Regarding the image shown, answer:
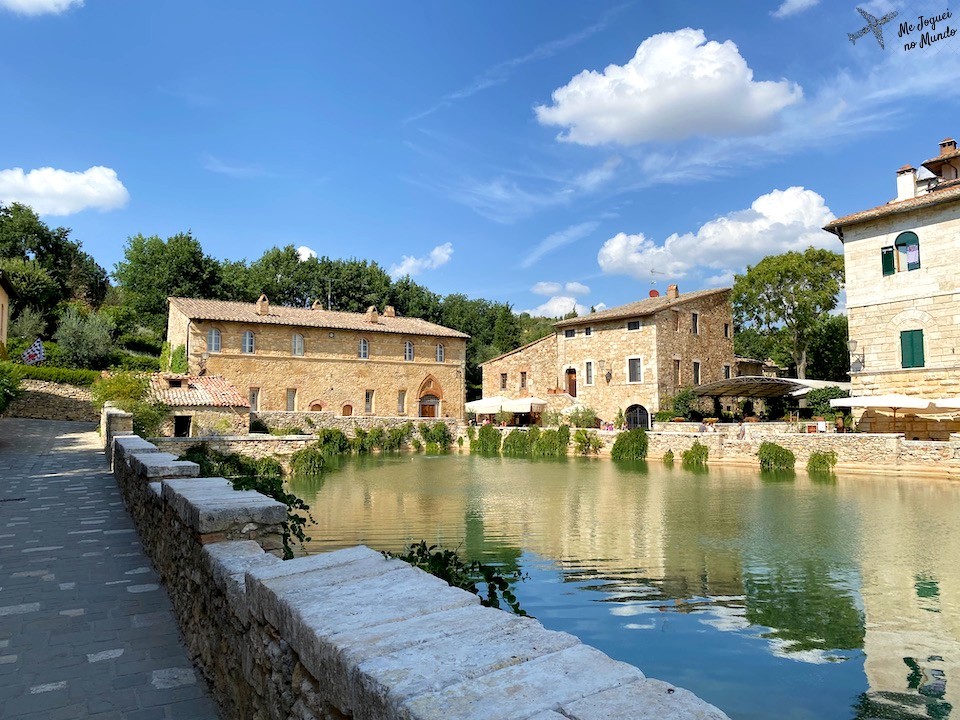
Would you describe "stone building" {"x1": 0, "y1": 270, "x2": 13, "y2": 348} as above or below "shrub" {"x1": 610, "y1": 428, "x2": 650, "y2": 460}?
above

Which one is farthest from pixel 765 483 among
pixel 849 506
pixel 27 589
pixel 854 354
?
pixel 27 589

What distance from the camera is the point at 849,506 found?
13.3m

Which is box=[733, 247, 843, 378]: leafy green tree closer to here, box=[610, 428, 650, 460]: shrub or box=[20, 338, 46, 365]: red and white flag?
box=[610, 428, 650, 460]: shrub

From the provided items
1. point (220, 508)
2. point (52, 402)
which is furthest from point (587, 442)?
point (220, 508)

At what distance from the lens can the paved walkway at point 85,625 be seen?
10.8ft

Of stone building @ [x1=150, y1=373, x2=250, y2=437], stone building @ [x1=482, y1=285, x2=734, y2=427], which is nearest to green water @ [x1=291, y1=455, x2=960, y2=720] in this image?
stone building @ [x1=150, y1=373, x2=250, y2=437]

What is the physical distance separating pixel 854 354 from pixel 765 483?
7.75 metres

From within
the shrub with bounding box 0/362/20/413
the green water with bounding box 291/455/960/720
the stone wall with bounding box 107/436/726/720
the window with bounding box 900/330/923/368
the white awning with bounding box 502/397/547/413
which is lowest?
the green water with bounding box 291/455/960/720

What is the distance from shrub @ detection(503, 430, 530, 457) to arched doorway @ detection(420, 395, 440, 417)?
748 centimetres

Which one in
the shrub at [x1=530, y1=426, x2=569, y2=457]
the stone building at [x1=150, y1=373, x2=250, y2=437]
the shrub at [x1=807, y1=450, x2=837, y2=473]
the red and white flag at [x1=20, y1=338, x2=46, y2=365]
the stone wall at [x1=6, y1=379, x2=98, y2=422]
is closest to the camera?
the shrub at [x1=807, y1=450, x2=837, y2=473]

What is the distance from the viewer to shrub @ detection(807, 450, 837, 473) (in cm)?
1953

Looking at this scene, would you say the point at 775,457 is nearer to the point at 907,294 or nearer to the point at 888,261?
the point at 907,294

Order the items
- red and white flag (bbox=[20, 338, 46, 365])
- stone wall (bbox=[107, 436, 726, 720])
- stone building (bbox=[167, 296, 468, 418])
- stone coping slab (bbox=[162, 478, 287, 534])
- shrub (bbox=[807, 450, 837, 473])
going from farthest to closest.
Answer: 1. stone building (bbox=[167, 296, 468, 418])
2. red and white flag (bbox=[20, 338, 46, 365])
3. shrub (bbox=[807, 450, 837, 473])
4. stone coping slab (bbox=[162, 478, 287, 534])
5. stone wall (bbox=[107, 436, 726, 720])

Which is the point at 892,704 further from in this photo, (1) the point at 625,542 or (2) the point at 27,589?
(2) the point at 27,589
